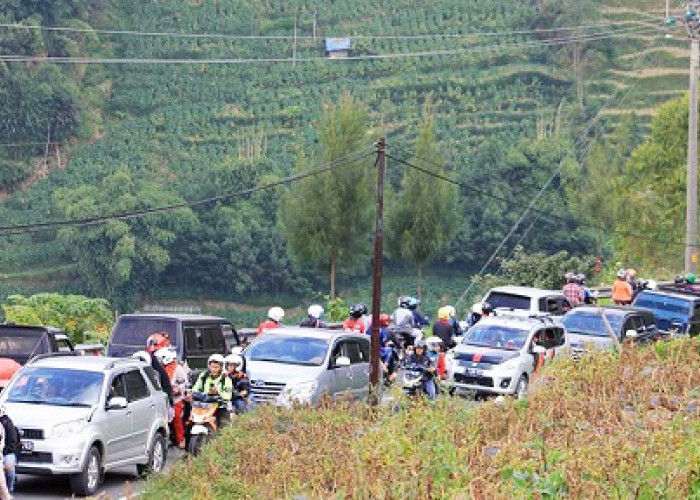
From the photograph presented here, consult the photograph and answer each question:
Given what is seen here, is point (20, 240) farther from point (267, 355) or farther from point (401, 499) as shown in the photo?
point (401, 499)

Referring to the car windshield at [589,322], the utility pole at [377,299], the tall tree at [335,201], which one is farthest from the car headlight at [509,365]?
the tall tree at [335,201]

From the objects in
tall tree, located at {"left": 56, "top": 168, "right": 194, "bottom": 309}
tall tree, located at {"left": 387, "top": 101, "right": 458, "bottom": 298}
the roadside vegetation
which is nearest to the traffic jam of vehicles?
the roadside vegetation

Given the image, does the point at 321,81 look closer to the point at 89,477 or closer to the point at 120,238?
the point at 120,238

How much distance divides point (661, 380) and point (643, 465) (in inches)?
319

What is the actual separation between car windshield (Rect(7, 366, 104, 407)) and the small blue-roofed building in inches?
4339

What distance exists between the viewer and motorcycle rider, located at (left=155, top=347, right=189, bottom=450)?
72.0ft

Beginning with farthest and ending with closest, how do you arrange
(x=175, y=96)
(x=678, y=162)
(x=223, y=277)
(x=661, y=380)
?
(x=175, y=96) < (x=223, y=277) < (x=678, y=162) < (x=661, y=380)

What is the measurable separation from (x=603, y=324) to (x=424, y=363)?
8.16 meters

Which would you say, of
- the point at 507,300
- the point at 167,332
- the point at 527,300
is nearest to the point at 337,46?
the point at 507,300

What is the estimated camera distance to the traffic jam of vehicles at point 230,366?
59.4ft

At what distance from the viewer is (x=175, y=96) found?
126 m

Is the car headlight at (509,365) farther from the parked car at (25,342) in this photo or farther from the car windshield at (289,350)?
the parked car at (25,342)

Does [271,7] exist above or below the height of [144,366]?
above

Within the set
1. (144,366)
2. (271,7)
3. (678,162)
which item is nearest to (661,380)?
(144,366)
